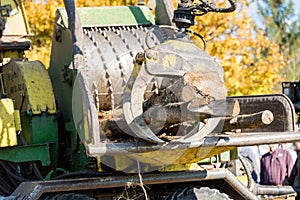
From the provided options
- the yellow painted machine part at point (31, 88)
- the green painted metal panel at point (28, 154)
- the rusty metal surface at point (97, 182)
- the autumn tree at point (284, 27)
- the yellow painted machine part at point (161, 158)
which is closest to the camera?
the yellow painted machine part at point (161, 158)

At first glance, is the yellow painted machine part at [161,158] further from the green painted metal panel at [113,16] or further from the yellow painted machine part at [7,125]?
the green painted metal panel at [113,16]

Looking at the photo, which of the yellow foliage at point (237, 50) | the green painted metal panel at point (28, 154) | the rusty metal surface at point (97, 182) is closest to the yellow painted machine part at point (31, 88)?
the green painted metal panel at point (28, 154)

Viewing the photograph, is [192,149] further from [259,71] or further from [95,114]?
[259,71]

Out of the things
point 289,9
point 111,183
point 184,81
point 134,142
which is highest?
point 184,81

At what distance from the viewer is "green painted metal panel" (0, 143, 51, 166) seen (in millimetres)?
8484

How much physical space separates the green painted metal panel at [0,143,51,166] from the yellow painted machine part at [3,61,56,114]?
0.36 metres

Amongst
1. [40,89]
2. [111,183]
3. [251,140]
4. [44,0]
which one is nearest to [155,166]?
[111,183]

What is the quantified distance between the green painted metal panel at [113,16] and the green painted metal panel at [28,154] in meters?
1.28

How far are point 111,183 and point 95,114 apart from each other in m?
0.78

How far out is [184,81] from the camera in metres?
6.99

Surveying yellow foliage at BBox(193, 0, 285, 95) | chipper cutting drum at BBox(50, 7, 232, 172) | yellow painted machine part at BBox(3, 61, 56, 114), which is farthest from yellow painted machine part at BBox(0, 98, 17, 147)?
yellow foliage at BBox(193, 0, 285, 95)

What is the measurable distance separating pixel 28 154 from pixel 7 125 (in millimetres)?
389

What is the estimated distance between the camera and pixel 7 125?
8.34 metres

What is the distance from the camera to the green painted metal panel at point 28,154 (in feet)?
27.8
